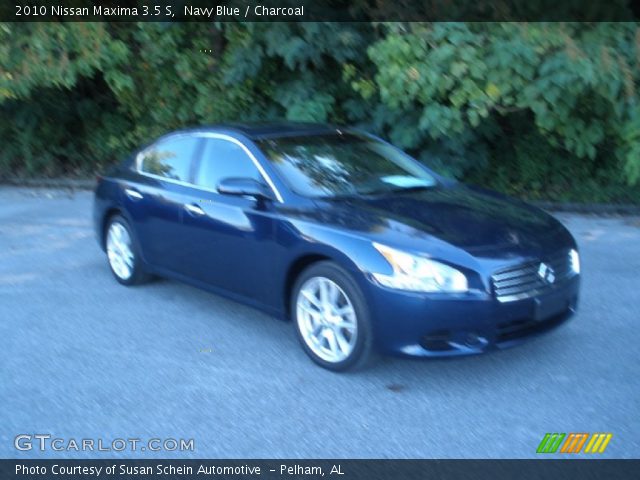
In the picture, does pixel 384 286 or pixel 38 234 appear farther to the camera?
pixel 38 234

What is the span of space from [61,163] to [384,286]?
1087 cm

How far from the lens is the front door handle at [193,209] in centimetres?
600

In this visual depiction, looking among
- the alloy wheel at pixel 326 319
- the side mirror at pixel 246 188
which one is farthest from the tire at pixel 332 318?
the side mirror at pixel 246 188

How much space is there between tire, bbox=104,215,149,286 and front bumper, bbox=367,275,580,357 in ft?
9.70

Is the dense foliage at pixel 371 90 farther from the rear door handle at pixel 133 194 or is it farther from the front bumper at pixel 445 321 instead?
the front bumper at pixel 445 321

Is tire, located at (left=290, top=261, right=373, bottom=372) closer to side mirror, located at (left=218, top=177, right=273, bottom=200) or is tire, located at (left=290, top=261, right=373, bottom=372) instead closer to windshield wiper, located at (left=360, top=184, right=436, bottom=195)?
side mirror, located at (left=218, top=177, right=273, bottom=200)

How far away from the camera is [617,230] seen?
9.02m
